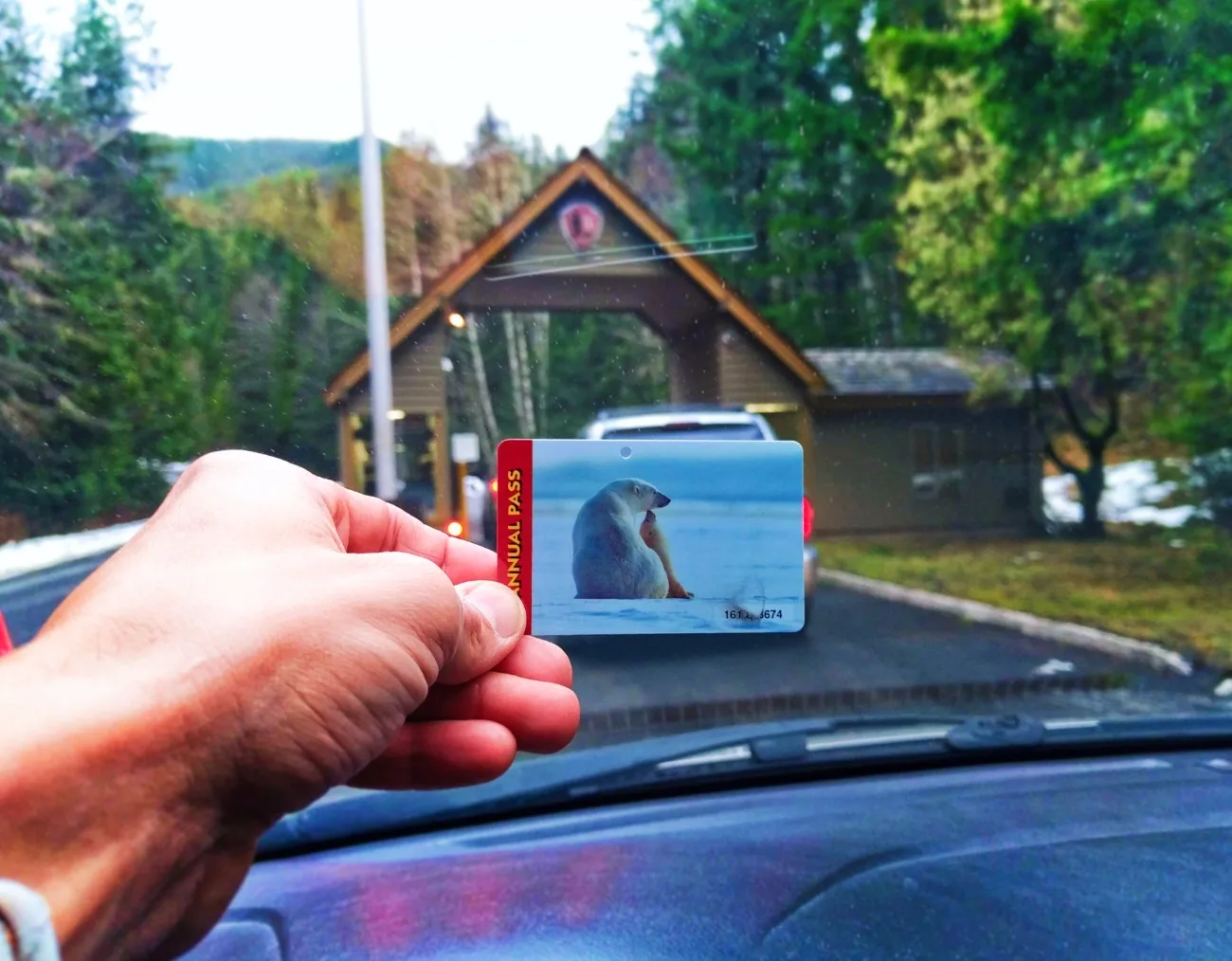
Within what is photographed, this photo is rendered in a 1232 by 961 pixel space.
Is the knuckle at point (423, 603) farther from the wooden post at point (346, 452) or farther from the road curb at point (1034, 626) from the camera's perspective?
the road curb at point (1034, 626)

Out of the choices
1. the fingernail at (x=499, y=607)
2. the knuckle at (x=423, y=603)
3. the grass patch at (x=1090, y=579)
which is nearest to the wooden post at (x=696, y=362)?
the grass patch at (x=1090, y=579)

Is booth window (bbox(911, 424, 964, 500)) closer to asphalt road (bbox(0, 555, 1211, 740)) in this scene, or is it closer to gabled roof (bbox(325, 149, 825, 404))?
asphalt road (bbox(0, 555, 1211, 740))

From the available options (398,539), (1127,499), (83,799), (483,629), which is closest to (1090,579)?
(1127,499)

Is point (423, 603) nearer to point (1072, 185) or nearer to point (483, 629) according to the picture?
point (483, 629)

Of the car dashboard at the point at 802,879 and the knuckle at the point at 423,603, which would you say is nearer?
the knuckle at the point at 423,603

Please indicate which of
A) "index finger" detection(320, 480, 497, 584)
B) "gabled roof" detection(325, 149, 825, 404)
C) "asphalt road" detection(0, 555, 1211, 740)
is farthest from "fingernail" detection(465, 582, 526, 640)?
"gabled roof" detection(325, 149, 825, 404)
